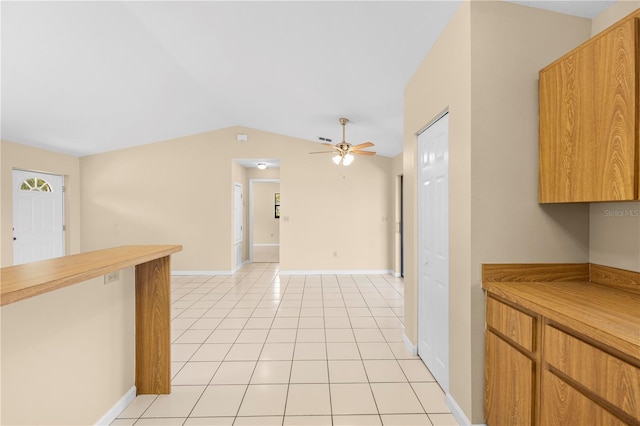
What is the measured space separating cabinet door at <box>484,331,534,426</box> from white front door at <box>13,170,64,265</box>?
7.24 metres

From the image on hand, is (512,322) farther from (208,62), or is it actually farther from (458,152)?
(208,62)

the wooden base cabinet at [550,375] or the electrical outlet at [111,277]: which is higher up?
the electrical outlet at [111,277]

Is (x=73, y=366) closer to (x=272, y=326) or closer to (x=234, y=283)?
(x=272, y=326)

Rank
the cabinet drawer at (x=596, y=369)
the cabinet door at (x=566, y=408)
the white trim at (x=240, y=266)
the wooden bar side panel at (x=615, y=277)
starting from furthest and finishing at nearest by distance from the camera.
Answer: the white trim at (x=240, y=266) < the wooden bar side panel at (x=615, y=277) < the cabinet door at (x=566, y=408) < the cabinet drawer at (x=596, y=369)

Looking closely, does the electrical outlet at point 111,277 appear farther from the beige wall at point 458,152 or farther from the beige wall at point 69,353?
the beige wall at point 458,152

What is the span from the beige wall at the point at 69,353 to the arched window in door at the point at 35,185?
17.5ft

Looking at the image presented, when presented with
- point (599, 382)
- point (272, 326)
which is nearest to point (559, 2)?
point (599, 382)

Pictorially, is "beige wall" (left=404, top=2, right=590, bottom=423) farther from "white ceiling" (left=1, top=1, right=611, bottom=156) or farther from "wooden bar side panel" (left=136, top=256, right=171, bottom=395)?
"wooden bar side panel" (left=136, top=256, right=171, bottom=395)

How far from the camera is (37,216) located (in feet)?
18.9

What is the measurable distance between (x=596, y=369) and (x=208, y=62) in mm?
4167

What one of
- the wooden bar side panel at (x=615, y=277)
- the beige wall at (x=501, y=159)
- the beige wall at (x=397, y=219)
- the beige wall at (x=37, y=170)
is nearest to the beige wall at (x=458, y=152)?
the beige wall at (x=501, y=159)

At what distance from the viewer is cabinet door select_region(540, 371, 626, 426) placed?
1124 millimetres

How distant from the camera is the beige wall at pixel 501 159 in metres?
1.87

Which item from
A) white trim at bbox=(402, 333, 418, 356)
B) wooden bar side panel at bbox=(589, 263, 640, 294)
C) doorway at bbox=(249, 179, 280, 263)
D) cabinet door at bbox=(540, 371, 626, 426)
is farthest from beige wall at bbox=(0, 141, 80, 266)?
wooden bar side panel at bbox=(589, 263, 640, 294)
